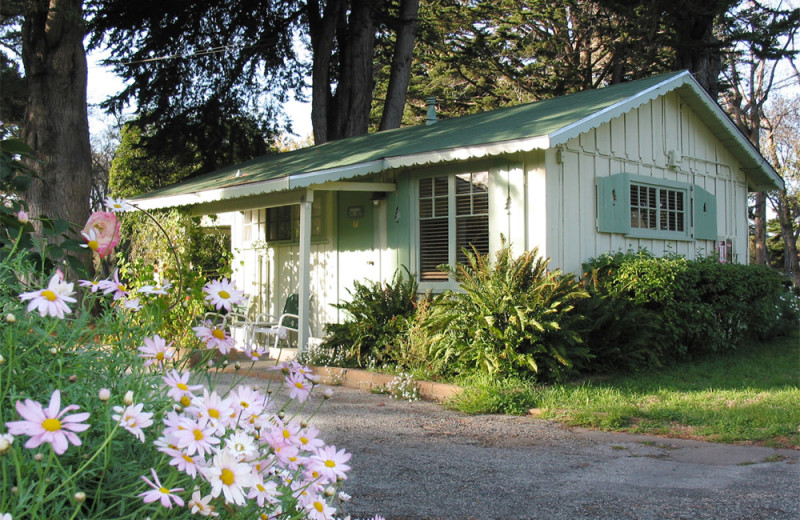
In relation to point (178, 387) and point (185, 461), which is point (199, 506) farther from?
point (178, 387)

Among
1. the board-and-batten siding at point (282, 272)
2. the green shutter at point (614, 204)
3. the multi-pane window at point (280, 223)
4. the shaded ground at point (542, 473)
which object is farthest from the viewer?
the multi-pane window at point (280, 223)

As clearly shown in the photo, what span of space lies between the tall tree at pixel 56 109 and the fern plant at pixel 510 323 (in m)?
7.83

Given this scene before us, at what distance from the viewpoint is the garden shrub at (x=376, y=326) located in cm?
955

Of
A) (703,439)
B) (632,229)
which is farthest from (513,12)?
(703,439)

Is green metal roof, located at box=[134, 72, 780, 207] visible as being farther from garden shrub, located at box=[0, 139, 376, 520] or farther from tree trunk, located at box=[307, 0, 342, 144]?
garden shrub, located at box=[0, 139, 376, 520]

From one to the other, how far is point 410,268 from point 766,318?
221 inches

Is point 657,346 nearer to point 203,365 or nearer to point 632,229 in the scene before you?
point 632,229

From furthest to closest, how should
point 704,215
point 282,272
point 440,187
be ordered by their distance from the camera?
1. point 282,272
2. point 704,215
3. point 440,187

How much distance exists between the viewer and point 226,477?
1.72 metres

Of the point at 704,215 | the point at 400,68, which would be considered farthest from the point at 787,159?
the point at 704,215

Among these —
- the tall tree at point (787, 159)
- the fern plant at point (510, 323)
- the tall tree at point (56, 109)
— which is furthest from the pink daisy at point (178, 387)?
the tall tree at point (787, 159)

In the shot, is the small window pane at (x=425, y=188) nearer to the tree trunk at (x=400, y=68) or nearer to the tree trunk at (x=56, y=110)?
the tree trunk at (x=56, y=110)

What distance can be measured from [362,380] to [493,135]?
3.65 m

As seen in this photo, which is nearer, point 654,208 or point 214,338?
point 214,338
